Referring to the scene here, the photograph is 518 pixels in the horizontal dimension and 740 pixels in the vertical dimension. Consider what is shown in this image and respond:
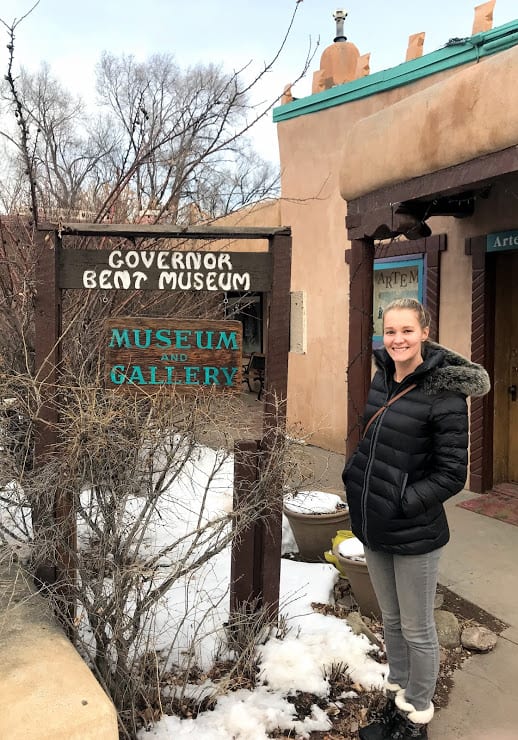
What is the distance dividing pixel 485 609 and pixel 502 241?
3.30m

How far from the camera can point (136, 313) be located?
4.50 meters

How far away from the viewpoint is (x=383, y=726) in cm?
257

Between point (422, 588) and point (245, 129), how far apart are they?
108 inches

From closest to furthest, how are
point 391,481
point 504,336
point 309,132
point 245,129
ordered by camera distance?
point 391,481 < point 245,129 < point 504,336 < point 309,132

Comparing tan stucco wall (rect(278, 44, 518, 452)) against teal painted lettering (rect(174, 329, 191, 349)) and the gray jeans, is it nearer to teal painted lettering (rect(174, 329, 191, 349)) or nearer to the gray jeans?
teal painted lettering (rect(174, 329, 191, 349))

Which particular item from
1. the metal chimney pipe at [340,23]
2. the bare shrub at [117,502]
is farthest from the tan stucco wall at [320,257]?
the bare shrub at [117,502]

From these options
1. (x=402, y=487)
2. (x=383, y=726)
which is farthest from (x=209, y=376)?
(x=383, y=726)

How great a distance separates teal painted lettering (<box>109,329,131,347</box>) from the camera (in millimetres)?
2971

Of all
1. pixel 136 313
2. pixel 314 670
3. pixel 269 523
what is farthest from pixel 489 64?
pixel 314 670

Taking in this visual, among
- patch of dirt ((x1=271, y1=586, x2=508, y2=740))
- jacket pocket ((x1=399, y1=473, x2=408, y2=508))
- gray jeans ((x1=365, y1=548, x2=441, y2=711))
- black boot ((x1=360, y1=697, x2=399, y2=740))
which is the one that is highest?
jacket pocket ((x1=399, y1=473, x2=408, y2=508))

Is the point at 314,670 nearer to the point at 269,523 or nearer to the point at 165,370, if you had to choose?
the point at 269,523

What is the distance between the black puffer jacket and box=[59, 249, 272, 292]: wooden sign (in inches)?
43.5

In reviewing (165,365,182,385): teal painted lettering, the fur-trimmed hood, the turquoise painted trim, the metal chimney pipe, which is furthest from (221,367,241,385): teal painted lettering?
the metal chimney pipe

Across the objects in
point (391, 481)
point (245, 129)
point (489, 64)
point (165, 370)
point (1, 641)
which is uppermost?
point (489, 64)
